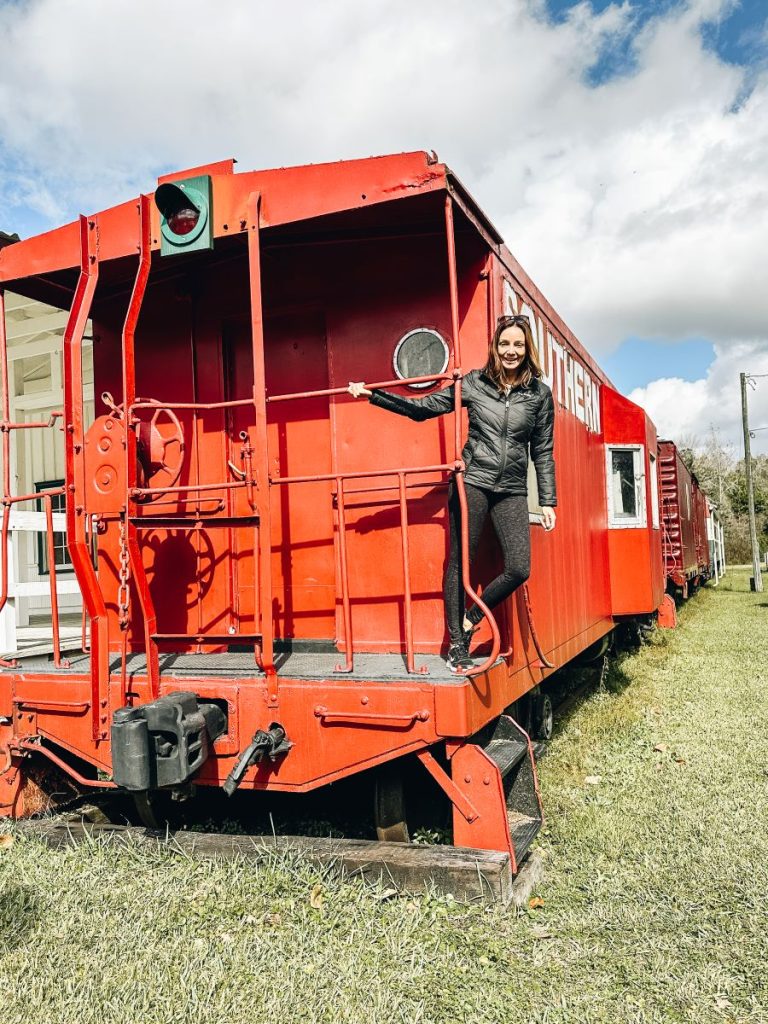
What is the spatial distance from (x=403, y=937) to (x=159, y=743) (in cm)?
121

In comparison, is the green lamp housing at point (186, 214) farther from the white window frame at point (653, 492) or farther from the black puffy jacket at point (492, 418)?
the white window frame at point (653, 492)

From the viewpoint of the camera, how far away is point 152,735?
3.39m

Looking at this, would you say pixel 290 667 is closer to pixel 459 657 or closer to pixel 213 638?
pixel 213 638

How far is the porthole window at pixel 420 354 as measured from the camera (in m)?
4.23

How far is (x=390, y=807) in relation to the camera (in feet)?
12.4

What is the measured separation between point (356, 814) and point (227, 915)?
4.64 ft

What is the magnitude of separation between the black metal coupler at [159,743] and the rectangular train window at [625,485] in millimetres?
5193

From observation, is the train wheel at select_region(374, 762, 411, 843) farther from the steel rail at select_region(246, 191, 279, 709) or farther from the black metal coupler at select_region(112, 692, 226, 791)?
the black metal coupler at select_region(112, 692, 226, 791)

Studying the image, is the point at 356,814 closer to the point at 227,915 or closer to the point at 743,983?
the point at 227,915

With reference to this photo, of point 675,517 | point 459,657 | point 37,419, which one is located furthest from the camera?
point 675,517

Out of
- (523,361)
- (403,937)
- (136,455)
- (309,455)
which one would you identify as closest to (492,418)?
(523,361)

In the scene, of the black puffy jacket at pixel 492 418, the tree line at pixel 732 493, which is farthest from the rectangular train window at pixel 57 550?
the tree line at pixel 732 493

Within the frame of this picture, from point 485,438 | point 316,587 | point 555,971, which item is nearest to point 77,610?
point 316,587

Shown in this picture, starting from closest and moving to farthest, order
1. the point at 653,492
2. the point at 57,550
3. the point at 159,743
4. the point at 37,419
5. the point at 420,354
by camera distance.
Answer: the point at 159,743 → the point at 420,354 → the point at 653,492 → the point at 37,419 → the point at 57,550
